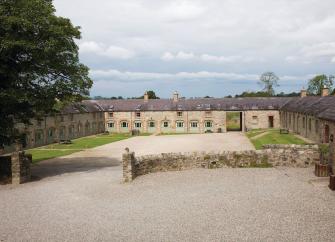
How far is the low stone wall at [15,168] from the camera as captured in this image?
76.2ft

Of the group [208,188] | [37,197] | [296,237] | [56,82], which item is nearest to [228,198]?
[208,188]

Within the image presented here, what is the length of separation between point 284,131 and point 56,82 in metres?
38.2

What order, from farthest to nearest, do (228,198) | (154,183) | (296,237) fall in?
(154,183), (228,198), (296,237)

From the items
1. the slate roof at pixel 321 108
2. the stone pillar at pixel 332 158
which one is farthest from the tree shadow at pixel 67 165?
the slate roof at pixel 321 108

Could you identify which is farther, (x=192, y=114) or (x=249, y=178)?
(x=192, y=114)

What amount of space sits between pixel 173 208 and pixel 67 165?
16.5 m

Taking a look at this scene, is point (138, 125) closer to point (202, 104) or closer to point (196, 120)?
point (196, 120)

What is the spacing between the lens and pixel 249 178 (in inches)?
903

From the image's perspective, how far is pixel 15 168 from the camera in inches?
915

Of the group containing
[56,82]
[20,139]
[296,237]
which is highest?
[56,82]

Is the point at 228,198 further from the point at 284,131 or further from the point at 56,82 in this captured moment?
the point at 284,131

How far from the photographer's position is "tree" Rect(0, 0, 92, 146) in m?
22.3

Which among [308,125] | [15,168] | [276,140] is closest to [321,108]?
[308,125]

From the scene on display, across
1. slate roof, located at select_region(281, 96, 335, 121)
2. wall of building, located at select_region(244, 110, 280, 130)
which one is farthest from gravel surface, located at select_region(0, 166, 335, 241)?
wall of building, located at select_region(244, 110, 280, 130)
